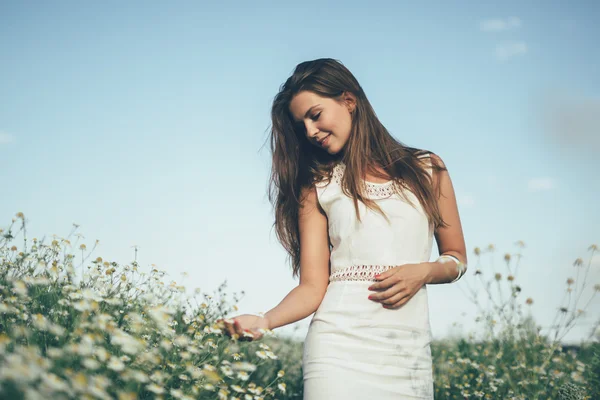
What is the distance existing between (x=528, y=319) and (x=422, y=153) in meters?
1.63

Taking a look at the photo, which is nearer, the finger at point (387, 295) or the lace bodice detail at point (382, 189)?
the finger at point (387, 295)

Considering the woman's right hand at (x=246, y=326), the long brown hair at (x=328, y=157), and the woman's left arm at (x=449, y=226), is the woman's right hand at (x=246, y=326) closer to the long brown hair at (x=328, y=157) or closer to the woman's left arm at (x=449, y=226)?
the long brown hair at (x=328, y=157)

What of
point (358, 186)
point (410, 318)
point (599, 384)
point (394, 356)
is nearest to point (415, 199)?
point (358, 186)

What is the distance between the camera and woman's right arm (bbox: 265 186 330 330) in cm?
245

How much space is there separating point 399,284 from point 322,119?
104 centimetres

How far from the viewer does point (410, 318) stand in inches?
93.8

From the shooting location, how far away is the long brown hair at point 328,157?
271 cm

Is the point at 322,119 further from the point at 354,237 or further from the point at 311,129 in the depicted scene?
the point at 354,237

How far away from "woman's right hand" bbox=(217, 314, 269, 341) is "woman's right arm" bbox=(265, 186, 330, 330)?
0.27 feet

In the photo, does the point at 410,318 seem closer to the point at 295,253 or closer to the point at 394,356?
the point at 394,356

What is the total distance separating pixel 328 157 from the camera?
3.09 m

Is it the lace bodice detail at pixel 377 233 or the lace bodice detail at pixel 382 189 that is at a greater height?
the lace bodice detail at pixel 382 189

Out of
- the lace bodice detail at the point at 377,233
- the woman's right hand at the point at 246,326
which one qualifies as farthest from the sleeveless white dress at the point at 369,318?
the woman's right hand at the point at 246,326

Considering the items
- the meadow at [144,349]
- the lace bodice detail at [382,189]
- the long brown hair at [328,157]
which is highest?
the long brown hair at [328,157]
